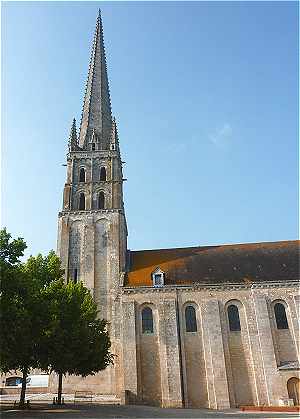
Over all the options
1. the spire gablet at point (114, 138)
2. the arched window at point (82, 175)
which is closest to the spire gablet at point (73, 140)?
the arched window at point (82, 175)

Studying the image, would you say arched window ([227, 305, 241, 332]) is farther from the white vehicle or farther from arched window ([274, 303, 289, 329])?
the white vehicle

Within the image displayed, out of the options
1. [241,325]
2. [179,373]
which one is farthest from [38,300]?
[241,325]

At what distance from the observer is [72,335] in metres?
22.6

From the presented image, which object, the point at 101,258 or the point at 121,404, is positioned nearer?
the point at 121,404

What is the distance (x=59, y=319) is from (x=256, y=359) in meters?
17.7

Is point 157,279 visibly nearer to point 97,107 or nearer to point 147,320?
point 147,320

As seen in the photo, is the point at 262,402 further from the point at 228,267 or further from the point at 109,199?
the point at 109,199

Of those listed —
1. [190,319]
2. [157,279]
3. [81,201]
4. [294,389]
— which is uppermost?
[81,201]

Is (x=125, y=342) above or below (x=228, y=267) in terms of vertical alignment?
below

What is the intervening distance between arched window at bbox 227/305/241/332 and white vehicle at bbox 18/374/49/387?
52.6 ft

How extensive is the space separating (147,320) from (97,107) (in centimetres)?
2674

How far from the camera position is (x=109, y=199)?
130ft

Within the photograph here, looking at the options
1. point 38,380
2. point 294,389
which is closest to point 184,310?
point 294,389

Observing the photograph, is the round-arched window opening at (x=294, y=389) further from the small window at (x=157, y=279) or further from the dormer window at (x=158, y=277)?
the small window at (x=157, y=279)
